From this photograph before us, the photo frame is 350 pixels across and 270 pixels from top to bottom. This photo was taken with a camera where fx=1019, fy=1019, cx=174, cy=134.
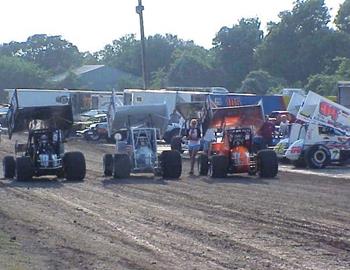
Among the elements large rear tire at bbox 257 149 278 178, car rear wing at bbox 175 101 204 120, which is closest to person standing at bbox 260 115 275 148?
car rear wing at bbox 175 101 204 120

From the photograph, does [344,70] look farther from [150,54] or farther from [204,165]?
[204,165]

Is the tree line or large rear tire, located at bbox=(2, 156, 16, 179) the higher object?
the tree line

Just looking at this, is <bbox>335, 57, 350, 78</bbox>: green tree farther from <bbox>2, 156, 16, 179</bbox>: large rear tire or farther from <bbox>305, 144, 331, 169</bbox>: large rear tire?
<bbox>2, 156, 16, 179</bbox>: large rear tire

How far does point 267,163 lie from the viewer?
91.8 ft

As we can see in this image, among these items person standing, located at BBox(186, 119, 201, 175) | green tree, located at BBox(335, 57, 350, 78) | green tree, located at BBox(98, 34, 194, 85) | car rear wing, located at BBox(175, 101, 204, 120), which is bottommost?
person standing, located at BBox(186, 119, 201, 175)

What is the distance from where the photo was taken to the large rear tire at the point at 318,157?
105ft

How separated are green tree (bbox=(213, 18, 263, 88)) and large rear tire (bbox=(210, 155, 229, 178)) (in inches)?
2725

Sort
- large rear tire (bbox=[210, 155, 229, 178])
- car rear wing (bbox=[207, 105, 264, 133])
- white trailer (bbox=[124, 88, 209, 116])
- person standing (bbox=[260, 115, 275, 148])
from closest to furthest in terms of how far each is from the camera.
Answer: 1. large rear tire (bbox=[210, 155, 229, 178])
2. car rear wing (bbox=[207, 105, 264, 133])
3. person standing (bbox=[260, 115, 275, 148])
4. white trailer (bbox=[124, 88, 209, 116])

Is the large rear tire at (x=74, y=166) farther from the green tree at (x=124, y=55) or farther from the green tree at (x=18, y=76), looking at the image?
the green tree at (x=124, y=55)

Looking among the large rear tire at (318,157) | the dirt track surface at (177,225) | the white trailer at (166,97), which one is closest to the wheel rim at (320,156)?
the large rear tire at (318,157)

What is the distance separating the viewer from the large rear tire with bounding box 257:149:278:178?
91.4 ft

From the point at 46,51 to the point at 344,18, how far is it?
5805 cm

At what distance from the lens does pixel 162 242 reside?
1488 cm

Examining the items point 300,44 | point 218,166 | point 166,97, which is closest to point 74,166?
point 218,166
